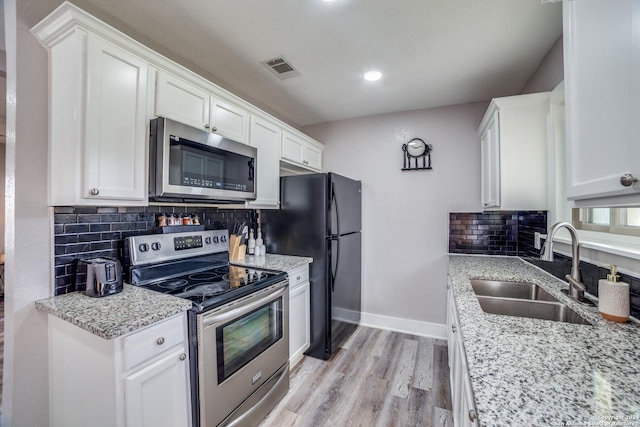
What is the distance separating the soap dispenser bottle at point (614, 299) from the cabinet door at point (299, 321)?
1.77 metres

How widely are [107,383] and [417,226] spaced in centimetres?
279

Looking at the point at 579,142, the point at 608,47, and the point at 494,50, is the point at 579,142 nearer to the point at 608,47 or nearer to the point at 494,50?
the point at 608,47

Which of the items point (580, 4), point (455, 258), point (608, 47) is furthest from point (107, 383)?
point (455, 258)

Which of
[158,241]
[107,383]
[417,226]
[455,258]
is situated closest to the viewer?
[107,383]

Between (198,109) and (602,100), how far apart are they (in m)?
1.94

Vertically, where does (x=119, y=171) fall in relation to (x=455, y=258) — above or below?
above

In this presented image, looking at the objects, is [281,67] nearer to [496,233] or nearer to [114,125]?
[114,125]

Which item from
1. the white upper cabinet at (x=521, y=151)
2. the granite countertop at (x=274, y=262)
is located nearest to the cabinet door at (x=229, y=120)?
the granite countertop at (x=274, y=262)

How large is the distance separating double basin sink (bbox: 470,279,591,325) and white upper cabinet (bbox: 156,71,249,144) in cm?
197

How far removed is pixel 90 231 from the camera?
1.51 meters

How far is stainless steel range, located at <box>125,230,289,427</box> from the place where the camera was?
1347 mm

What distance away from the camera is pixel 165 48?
1.93 metres

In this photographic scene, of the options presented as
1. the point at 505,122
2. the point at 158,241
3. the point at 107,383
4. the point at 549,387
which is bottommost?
the point at 107,383

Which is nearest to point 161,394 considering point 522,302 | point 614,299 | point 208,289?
point 208,289
